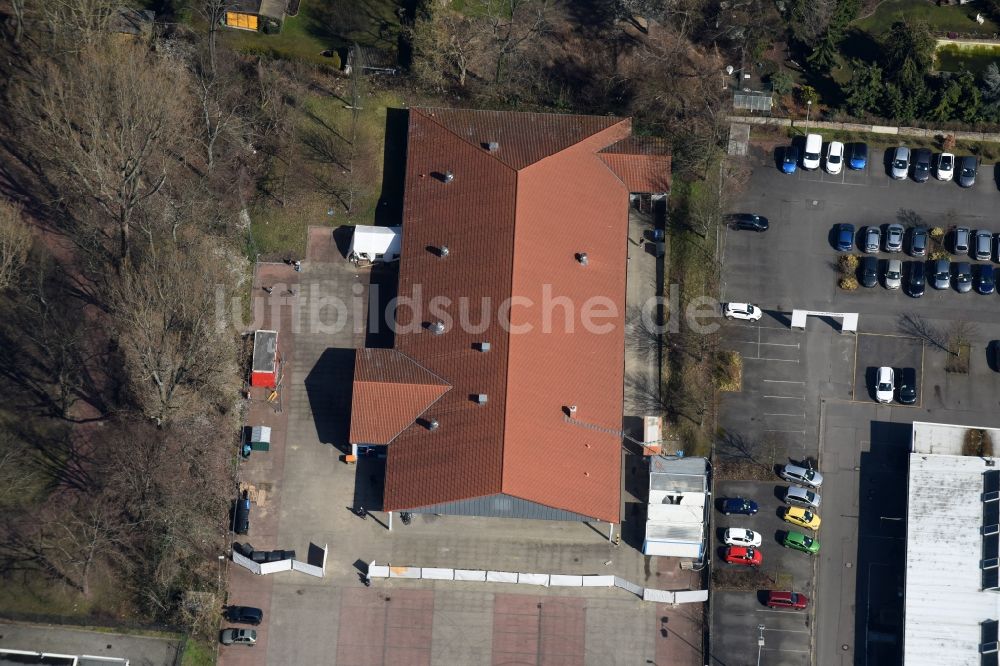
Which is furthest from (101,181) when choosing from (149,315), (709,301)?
(709,301)

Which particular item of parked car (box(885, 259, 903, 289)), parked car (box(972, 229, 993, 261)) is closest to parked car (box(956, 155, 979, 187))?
parked car (box(972, 229, 993, 261))

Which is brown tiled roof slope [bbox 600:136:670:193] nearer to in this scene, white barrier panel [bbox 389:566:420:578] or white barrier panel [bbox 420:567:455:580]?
white barrier panel [bbox 420:567:455:580]

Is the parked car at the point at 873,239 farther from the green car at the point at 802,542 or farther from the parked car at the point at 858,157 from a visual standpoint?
the green car at the point at 802,542

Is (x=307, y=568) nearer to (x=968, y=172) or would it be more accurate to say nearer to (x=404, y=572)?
Result: (x=404, y=572)

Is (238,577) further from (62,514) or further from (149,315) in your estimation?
(149,315)

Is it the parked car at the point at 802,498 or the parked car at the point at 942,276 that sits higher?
the parked car at the point at 942,276

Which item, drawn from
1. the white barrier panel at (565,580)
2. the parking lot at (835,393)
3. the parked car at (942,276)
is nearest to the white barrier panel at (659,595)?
the parking lot at (835,393)

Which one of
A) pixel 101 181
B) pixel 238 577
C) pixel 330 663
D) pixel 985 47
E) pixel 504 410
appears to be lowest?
pixel 330 663

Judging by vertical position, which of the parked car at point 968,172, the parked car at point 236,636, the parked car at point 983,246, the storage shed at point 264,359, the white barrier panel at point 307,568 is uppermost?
the parked car at point 968,172
